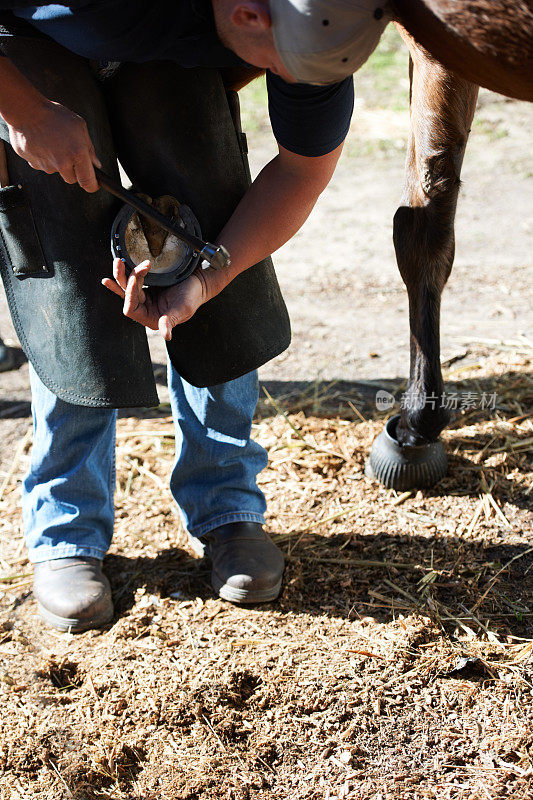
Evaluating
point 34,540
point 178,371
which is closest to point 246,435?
point 178,371

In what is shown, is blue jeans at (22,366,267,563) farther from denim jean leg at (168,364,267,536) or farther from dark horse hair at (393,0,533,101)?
dark horse hair at (393,0,533,101)

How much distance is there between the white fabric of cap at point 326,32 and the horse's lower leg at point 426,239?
0.82 m

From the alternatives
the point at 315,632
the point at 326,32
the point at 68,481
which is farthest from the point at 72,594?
the point at 326,32

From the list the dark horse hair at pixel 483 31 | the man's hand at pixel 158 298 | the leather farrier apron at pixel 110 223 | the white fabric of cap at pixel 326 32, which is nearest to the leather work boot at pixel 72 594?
the leather farrier apron at pixel 110 223

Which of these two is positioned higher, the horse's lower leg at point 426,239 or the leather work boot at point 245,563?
the horse's lower leg at point 426,239

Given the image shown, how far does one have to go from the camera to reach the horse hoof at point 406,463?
2.20m

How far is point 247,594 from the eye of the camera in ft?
6.10

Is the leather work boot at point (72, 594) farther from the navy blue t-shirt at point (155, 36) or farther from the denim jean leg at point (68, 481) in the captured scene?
the navy blue t-shirt at point (155, 36)

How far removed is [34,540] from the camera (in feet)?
6.48

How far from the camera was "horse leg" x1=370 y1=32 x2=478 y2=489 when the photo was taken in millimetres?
1940

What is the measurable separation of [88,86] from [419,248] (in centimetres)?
99

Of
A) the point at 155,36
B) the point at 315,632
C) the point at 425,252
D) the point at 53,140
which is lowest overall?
the point at 315,632

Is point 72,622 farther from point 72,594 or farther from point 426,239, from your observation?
point 426,239

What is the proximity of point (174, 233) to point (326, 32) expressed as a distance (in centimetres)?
52
